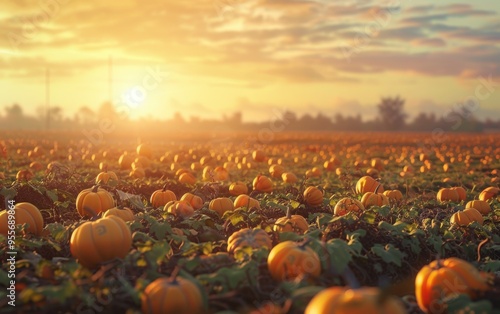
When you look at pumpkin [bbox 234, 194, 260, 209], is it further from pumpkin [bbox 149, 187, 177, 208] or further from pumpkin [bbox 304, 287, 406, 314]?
pumpkin [bbox 304, 287, 406, 314]

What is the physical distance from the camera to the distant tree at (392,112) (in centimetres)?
10556

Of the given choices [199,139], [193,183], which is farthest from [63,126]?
[193,183]

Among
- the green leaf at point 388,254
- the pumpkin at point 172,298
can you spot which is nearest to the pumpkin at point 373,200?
the green leaf at point 388,254

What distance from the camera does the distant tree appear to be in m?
106

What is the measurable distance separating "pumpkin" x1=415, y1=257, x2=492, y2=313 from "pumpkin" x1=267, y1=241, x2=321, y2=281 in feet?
2.79

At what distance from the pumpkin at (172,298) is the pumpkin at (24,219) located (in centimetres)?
323

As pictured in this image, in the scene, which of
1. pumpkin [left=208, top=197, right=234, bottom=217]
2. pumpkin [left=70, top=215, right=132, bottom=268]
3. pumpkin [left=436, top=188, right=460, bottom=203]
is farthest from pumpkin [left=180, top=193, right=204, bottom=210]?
pumpkin [left=436, top=188, right=460, bottom=203]

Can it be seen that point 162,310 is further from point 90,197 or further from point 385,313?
point 90,197

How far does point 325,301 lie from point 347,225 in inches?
127

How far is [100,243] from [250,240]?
4.46ft

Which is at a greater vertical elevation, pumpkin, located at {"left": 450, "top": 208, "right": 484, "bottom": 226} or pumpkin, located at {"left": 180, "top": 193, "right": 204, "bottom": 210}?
pumpkin, located at {"left": 180, "top": 193, "right": 204, "bottom": 210}

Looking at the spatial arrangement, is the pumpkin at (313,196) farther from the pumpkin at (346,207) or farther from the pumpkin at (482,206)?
the pumpkin at (482,206)

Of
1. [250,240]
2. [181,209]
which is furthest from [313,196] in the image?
[250,240]

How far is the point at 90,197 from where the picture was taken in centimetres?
803
